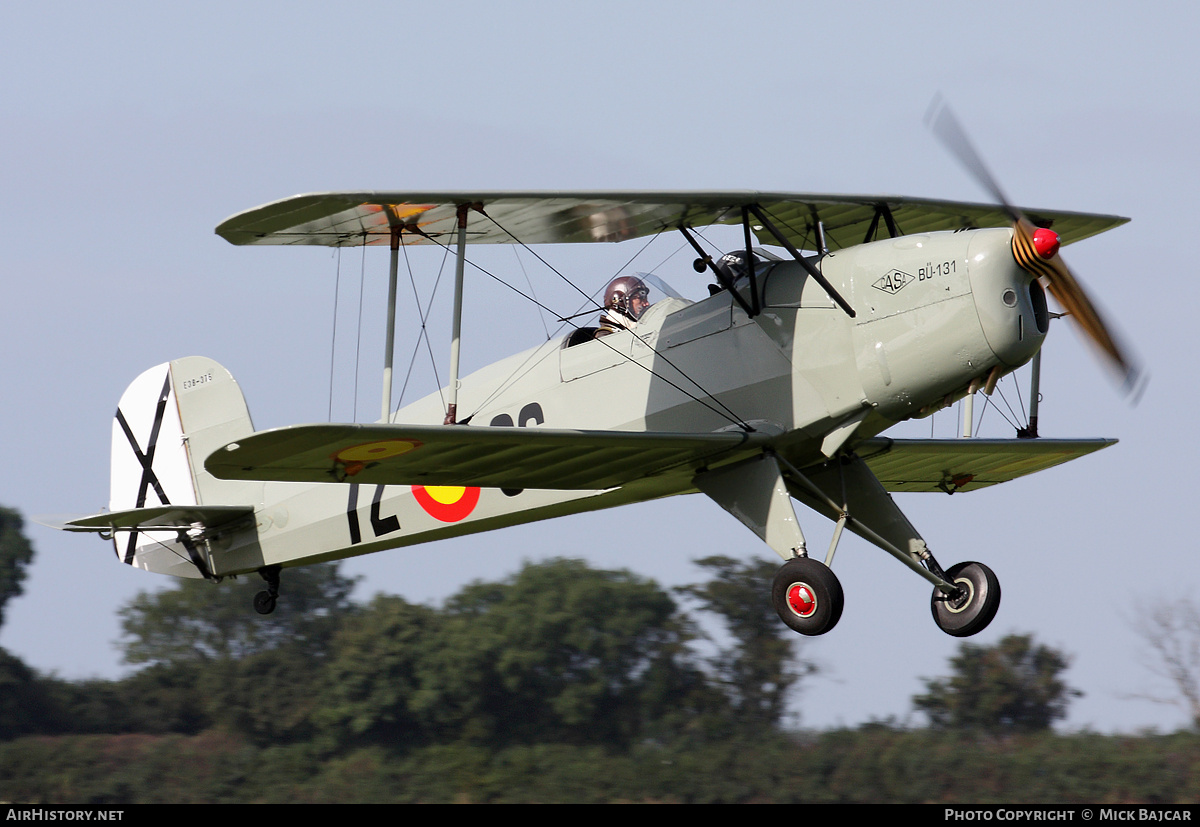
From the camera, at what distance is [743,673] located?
103 feet

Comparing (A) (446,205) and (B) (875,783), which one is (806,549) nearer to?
(A) (446,205)

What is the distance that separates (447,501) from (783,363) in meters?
2.94

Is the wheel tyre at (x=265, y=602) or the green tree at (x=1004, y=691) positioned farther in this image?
the green tree at (x=1004, y=691)

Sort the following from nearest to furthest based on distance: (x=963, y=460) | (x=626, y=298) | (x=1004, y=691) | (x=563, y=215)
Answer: (x=563, y=215)
(x=626, y=298)
(x=963, y=460)
(x=1004, y=691)

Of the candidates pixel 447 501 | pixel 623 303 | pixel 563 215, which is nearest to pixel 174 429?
pixel 447 501

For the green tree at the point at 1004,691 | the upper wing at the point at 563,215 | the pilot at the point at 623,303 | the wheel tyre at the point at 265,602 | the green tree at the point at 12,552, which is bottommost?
the green tree at the point at 1004,691

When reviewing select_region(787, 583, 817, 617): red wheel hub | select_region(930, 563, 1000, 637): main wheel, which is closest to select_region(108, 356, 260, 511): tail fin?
select_region(787, 583, 817, 617): red wheel hub

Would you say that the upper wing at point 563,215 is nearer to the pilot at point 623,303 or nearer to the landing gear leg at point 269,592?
the pilot at point 623,303

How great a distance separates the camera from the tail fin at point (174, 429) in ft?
41.8

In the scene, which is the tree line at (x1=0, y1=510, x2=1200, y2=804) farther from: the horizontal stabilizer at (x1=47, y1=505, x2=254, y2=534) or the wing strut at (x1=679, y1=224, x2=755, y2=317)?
the wing strut at (x1=679, y1=224, x2=755, y2=317)

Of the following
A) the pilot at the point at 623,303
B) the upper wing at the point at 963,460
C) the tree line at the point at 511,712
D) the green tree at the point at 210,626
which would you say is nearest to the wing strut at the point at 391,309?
the pilot at the point at 623,303

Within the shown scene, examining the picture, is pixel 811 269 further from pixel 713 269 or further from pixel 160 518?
pixel 160 518

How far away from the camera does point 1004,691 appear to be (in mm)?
30016

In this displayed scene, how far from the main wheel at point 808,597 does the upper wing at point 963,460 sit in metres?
1.73
